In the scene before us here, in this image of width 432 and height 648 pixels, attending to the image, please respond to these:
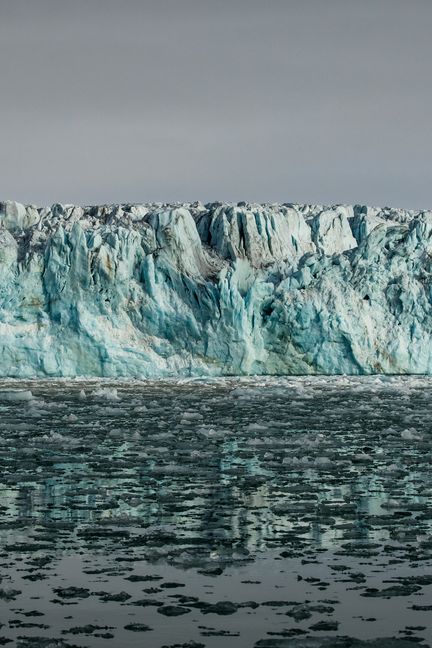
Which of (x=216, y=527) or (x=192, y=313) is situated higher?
(x=192, y=313)

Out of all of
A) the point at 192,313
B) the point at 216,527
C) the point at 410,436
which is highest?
the point at 192,313

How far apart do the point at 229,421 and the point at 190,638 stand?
46.5 ft

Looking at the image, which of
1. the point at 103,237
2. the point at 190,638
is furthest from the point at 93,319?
the point at 190,638

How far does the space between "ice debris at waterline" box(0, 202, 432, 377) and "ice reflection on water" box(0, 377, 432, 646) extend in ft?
54.6

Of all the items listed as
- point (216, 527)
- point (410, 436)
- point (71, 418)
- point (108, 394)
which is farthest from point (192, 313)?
point (216, 527)

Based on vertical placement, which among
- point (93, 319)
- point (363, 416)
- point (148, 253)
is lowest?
point (363, 416)

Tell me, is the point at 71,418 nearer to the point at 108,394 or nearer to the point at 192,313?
the point at 108,394

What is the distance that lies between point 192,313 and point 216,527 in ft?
94.2

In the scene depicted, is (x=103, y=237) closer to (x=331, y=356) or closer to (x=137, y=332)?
(x=137, y=332)

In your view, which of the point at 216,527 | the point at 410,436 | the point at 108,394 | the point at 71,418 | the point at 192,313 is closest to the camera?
the point at 216,527

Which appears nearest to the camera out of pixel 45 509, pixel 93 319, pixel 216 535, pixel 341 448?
pixel 216 535

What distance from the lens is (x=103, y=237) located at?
129 ft

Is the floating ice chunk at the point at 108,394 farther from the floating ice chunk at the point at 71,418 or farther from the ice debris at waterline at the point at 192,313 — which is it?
the ice debris at waterline at the point at 192,313

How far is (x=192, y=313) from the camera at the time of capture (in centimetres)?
3781
